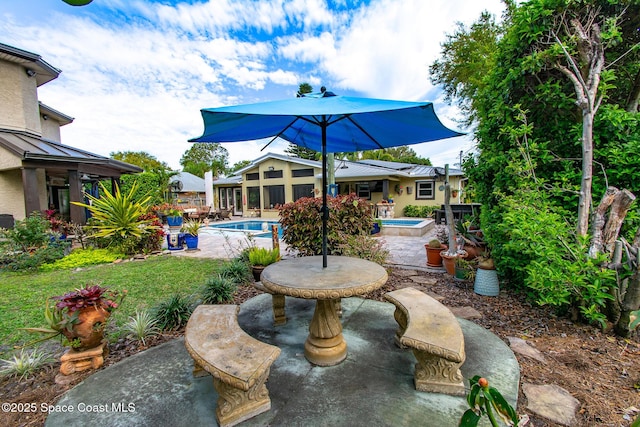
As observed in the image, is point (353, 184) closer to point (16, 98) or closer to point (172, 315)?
point (16, 98)

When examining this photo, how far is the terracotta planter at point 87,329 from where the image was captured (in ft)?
8.07

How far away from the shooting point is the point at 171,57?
8211 mm

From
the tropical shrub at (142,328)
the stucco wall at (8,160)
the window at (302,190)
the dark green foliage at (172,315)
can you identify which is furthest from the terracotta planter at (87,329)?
the window at (302,190)

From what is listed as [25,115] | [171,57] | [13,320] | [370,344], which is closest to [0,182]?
[25,115]

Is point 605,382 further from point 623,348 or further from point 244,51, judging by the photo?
point 244,51

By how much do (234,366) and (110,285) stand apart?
465cm

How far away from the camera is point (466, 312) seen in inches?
144

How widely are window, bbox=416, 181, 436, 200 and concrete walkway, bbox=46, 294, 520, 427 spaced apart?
616 inches

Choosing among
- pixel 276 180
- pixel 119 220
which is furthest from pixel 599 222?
pixel 276 180

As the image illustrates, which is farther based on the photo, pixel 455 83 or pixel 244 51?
pixel 455 83

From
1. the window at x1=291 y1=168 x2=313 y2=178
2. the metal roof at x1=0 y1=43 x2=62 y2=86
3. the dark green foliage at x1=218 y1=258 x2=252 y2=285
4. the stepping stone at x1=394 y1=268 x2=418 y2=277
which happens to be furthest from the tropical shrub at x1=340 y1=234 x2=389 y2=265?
the window at x1=291 y1=168 x2=313 y2=178

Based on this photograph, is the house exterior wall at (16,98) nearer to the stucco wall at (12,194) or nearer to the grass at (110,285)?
the stucco wall at (12,194)

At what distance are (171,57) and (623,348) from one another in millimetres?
11013

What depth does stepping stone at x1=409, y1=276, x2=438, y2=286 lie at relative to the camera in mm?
4832
